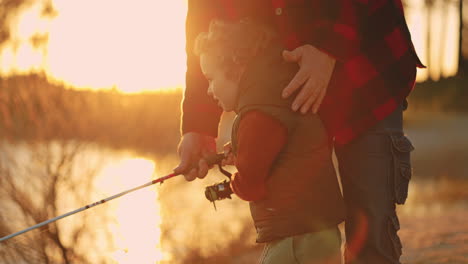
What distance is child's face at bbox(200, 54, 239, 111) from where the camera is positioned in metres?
2.30

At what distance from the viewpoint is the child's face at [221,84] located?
90.6 inches

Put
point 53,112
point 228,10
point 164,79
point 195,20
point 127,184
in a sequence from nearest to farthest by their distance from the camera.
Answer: point 228,10 → point 195,20 → point 164,79 → point 53,112 → point 127,184

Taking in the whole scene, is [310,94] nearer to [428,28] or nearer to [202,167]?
[202,167]

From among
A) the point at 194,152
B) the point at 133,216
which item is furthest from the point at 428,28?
the point at 194,152

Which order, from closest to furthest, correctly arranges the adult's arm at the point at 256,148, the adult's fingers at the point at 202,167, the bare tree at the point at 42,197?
the adult's arm at the point at 256,148
the adult's fingers at the point at 202,167
the bare tree at the point at 42,197

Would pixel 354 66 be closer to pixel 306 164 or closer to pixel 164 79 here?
pixel 306 164

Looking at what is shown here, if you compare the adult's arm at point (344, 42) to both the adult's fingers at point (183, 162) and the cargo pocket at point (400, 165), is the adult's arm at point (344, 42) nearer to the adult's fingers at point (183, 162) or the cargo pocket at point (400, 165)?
the cargo pocket at point (400, 165)

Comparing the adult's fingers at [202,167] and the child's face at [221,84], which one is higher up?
the child's face at [221,84]

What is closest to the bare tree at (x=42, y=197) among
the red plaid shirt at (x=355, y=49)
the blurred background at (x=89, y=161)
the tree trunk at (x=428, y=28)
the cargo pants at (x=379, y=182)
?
the blurred background at (x=89, y=161)

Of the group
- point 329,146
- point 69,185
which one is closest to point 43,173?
point 69,185

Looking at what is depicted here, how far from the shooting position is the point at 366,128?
2281 millimetres

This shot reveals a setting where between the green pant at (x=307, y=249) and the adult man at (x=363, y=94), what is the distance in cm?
12

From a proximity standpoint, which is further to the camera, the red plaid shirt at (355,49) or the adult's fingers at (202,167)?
the adult's fingers at (202,167)

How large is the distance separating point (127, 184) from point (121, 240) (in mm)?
623
